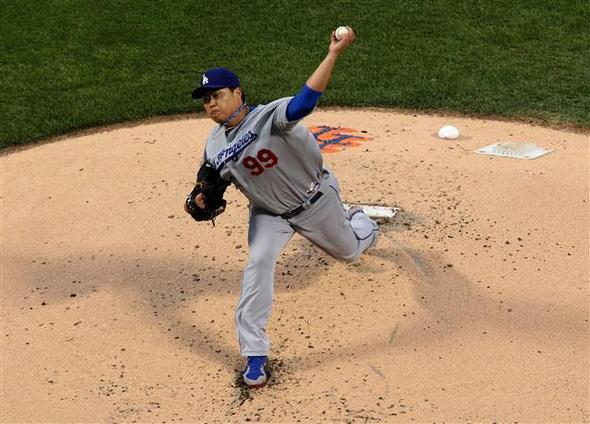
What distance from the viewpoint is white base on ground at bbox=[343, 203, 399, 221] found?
24.9 ft

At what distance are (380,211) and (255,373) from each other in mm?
2491

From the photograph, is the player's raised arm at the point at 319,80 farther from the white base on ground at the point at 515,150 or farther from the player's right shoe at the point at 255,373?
the white base on ground at the point at 515,150

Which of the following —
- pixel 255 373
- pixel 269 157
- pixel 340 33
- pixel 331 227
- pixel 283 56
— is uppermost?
pixel 340 33

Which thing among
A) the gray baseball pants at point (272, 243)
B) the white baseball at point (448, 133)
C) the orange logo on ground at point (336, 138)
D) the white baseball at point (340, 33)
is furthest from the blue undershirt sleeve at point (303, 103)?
the white baseball at point (448, 133)

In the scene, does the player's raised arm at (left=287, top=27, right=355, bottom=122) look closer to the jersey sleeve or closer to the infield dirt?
the jersey sleeve

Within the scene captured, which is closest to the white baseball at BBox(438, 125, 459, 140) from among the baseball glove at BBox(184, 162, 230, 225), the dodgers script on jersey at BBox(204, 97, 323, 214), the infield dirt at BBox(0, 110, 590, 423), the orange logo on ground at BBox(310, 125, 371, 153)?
the infield dirt at BBox(0, 110, 590, 423)

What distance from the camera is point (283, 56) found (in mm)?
12711

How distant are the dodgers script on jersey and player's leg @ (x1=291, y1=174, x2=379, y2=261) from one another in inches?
5.2

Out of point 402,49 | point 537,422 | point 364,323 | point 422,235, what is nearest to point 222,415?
point 364,323

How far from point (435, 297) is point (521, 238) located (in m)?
1.14

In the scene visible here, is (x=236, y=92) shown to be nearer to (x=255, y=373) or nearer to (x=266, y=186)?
(x=266, y=186)

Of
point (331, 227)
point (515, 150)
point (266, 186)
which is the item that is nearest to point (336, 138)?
point (515, 150)

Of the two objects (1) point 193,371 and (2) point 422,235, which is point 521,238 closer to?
(2) point 422,235

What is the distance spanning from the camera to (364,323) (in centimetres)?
618
